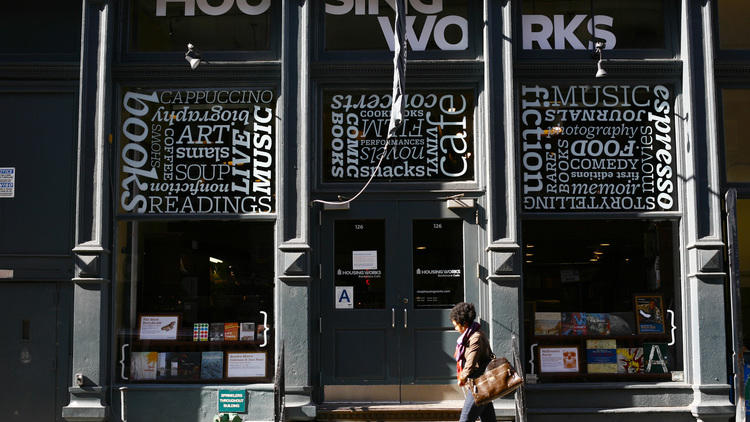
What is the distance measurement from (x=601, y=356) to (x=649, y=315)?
2.48 feet

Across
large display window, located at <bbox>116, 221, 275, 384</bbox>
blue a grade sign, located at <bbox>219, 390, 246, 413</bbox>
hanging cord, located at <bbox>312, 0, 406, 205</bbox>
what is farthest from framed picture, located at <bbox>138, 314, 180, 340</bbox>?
hanging cord, located at <bbox>312, 0, 406, 205</bbox>

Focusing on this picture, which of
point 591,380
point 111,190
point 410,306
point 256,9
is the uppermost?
point 256,9

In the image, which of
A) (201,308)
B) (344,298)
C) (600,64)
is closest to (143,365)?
(201,308)

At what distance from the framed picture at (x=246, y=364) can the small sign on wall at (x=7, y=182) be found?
3.33 meters

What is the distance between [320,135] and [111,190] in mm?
2582

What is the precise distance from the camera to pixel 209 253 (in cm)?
999

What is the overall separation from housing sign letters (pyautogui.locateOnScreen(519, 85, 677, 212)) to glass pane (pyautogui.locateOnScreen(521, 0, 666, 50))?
569 millimetres

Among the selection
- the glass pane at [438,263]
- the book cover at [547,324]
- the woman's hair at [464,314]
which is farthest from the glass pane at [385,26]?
the woman's hair at [464,314]

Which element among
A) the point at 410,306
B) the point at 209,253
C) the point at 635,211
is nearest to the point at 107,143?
the point at 209,253

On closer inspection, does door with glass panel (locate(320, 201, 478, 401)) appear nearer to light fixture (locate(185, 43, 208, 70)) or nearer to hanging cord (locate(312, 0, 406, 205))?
hanging cord (locate(312, 0, 406, 205))

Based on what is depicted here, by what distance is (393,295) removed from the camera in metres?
9.90

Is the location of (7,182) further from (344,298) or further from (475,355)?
(475,355)

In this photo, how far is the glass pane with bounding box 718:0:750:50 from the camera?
10.4m

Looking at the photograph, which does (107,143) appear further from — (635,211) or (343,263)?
(635,211)
